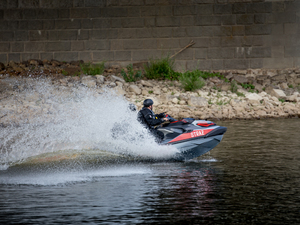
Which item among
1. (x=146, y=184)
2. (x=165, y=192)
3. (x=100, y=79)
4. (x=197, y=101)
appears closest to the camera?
(x=165, y=192)

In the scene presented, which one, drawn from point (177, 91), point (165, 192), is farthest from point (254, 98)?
point (165, 192)

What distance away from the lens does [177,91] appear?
1878 cm

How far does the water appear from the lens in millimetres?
5293

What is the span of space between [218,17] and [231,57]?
1870 millimetres

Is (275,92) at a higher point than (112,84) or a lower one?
lower

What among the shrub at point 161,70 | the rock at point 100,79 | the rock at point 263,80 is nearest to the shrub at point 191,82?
the shrub at point 161,70

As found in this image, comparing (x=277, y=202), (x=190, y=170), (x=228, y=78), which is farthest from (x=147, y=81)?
(x=277, y=202)

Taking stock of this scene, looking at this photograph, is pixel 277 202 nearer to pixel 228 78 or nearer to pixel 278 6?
pixel 228 78

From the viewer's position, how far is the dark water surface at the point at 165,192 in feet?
17.2

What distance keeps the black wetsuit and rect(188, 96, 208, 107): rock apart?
8483mm

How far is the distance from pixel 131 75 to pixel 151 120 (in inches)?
412

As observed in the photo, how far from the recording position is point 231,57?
1992cm

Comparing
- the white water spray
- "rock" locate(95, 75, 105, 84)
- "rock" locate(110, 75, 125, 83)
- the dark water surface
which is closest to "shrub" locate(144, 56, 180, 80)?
"rock" locate(110, 75, 125, 83)

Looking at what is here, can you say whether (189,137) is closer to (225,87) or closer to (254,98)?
(254,98)
